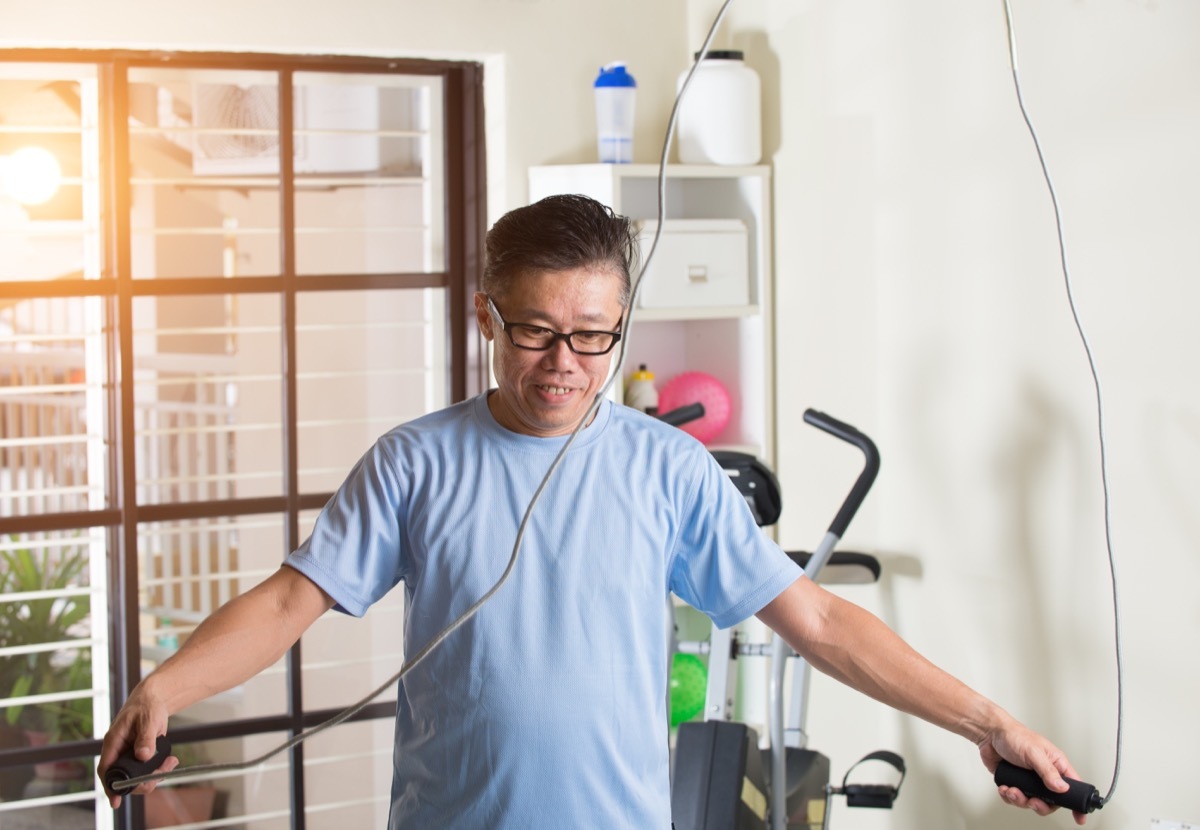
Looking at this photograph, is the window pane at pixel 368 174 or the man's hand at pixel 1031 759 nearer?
the man's hand at pixel 1031 759

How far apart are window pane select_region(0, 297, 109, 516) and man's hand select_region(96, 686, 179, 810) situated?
1.59m

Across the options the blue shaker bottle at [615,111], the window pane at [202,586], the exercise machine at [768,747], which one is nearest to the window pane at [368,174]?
the blue shaker bottle at [615,111]

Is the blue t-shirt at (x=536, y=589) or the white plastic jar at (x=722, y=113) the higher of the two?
the white plastic jar at (x=722, y=113)

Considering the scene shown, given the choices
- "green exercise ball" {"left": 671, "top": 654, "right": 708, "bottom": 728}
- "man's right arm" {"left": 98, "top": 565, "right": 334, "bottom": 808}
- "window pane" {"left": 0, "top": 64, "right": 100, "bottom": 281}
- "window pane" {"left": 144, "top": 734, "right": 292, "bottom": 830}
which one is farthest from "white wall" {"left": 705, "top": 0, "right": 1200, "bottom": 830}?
"window pane" {"left": 0, "top": 64, "right": 100, "bottom": 281}

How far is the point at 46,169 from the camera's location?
264cm

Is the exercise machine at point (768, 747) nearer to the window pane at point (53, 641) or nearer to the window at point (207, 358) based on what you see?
the window at point (207, 358)

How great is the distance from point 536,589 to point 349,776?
1793mm

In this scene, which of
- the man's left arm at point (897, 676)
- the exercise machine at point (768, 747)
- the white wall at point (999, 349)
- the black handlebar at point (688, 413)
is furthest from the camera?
the black handlebar at point (688, 413)

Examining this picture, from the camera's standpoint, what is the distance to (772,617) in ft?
4.58

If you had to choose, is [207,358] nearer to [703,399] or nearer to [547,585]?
[703,399]

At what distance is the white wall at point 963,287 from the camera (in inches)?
66.7

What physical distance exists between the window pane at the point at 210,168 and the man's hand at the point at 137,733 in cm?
170

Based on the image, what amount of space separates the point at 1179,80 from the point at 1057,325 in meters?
0.39

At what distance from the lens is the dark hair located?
1.30 m
